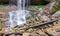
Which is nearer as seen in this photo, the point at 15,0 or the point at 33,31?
the point at 33,31

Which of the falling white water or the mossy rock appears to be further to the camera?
the mossy rock

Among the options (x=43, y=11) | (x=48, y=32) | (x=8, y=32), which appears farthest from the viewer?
(x=43, y=11)

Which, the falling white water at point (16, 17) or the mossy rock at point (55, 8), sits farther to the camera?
the mossy rock at point (55, 8)

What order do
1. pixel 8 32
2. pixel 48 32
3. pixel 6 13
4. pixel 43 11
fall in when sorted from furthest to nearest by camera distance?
pixel 6 13 → pixel 43 11 → pixel 8 32 → pixel 48 32

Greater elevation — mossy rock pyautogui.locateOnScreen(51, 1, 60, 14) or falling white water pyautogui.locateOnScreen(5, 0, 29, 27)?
mossy rock pyautogui.locateOnScreen(51, 1, 60, 14)

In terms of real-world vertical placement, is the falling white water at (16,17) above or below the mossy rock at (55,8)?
below

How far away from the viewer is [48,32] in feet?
23.6

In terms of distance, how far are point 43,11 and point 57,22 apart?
164 centimetres

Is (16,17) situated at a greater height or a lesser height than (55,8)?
lesser

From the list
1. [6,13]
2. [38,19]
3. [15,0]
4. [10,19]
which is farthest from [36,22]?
[15,0]

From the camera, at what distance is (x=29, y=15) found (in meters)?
9.91

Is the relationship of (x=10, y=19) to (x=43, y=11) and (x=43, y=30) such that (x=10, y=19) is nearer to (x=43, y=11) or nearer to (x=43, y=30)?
(x=43, y=11)

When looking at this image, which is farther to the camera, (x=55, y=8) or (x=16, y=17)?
(x=16, y=17)

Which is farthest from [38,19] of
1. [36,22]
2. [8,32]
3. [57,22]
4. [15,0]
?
[15,0]
